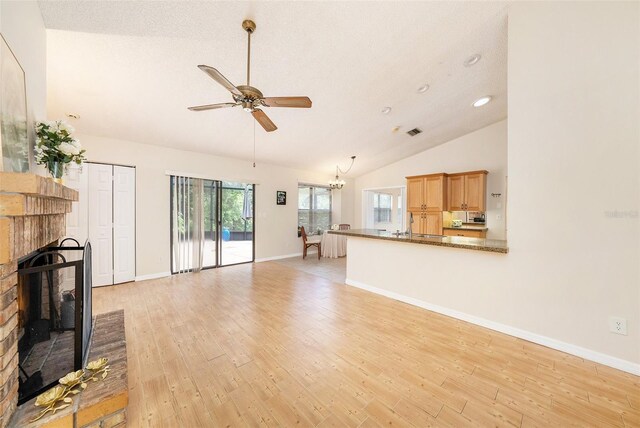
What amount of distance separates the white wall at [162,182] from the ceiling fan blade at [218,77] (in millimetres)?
3409

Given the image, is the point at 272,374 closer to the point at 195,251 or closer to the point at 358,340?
the point at 358,340

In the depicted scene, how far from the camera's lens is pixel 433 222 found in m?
5.85

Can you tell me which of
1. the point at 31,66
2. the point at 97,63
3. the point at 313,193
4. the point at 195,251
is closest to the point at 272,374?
the point at 31,66

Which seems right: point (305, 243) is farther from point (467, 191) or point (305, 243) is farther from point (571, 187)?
point (571, 187)

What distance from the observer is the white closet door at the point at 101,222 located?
391 centimetres

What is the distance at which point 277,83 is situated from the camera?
3.09m

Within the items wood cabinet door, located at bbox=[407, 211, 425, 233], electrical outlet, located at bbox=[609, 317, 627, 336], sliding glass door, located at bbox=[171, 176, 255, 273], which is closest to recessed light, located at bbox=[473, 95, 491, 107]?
wood cabinet door, located at bbox=[407, 211, 425, 233]

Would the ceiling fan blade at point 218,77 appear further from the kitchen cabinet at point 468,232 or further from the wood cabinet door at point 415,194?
the kitchen cabinet at point 468,232

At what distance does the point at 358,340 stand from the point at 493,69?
3932 mm

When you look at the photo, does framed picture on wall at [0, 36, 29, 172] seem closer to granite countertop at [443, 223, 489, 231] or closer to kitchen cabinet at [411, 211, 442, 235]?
kitchen cabinet at [411, 211, 442, 235]

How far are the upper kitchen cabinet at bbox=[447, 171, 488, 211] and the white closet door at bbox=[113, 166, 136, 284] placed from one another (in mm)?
6619

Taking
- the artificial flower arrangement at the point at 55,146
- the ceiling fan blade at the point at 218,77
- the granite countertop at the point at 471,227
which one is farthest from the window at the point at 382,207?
the artificial flower arrangement at the point at 55,146

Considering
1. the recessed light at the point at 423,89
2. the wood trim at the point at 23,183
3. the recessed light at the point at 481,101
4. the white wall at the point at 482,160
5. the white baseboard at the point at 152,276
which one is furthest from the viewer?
the white wall at the point at 482,160

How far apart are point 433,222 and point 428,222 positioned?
121 millimetres
